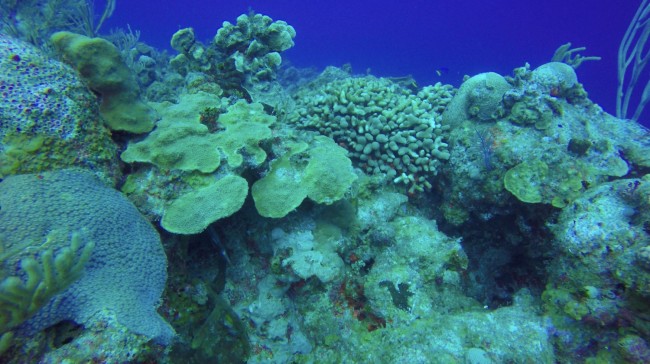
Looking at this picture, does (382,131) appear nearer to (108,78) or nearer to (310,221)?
(310,221)

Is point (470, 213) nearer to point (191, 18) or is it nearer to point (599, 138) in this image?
point (599, 138)

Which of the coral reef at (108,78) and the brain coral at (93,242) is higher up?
the coral reef at (108,78)

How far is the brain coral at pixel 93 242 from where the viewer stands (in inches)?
86.9

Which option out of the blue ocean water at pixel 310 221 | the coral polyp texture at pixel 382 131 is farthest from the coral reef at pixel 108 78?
the coral polyp texture at pixel 382 131

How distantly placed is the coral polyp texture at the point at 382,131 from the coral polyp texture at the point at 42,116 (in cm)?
292

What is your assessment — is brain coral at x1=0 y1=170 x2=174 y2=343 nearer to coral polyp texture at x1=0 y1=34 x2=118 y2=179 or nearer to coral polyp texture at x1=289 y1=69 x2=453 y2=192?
coral polyp texture at x1=0 y1=34 x2=118 y2=179

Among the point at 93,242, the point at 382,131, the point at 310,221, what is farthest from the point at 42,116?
the point at 382,131

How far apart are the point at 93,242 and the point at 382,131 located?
395cm

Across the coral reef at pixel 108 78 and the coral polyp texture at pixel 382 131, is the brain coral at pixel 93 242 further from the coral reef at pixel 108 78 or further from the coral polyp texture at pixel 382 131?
the coral polyp texture at pixel 382 131

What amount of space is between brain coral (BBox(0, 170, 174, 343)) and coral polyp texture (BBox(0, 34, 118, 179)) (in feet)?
0.68

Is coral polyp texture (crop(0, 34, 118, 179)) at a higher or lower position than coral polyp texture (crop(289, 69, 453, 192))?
lower

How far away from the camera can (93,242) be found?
7.86ft

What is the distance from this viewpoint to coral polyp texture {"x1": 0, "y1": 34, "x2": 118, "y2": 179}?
2793mm

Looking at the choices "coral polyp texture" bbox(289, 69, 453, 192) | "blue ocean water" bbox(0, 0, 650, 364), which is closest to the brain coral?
"blue ocean water" bbox(0, 0, 650, 364)
